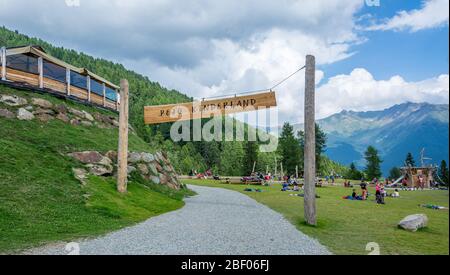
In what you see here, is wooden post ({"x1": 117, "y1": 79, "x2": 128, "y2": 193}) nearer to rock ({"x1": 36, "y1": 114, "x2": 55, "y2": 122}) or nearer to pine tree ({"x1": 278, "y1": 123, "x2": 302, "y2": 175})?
rock ({"x1": 36, "y1": 114, "x2": 55, "y2": 122})

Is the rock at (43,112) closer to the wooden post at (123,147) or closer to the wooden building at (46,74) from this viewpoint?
the wooden building at (46,74)

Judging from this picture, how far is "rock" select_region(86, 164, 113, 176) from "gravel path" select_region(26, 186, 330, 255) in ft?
18.0

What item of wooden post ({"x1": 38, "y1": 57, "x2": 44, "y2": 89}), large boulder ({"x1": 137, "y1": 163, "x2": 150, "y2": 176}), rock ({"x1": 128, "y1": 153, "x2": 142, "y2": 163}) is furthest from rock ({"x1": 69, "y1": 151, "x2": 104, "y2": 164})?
wooden post ({"x1": 38, "y1": 57, "x2": 44, "y2": 89})

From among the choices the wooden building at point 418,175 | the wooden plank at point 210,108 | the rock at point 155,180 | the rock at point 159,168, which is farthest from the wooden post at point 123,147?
the wooden building at point 418,175

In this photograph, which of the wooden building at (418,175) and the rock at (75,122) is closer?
the rock at (75,122)

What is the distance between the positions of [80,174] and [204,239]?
31.9 ft

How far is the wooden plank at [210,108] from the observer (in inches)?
753

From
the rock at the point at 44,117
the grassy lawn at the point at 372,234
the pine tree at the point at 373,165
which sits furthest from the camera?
the pine tree at the point at 373,165

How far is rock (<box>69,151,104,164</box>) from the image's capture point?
18.4m

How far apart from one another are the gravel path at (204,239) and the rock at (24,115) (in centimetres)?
1191

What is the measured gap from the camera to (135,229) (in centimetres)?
1195
